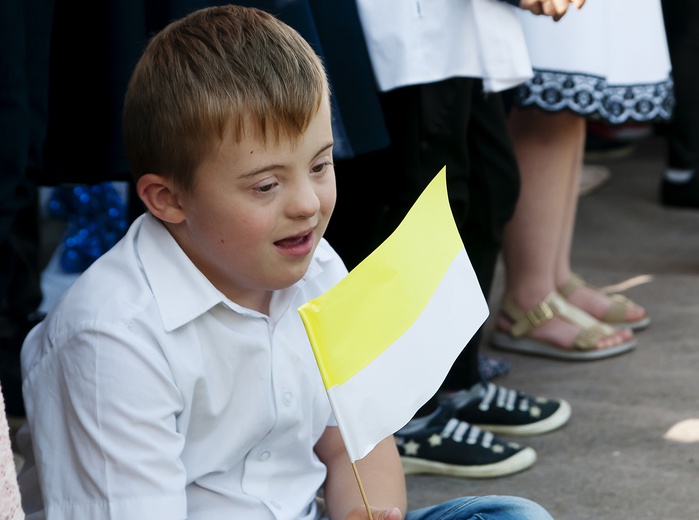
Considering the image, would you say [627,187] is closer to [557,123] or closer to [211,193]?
[557,123]

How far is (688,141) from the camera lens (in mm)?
3439

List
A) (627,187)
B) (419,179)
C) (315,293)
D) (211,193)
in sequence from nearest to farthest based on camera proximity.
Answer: (211,193)
(315,293)
(419,179)
(627,187)

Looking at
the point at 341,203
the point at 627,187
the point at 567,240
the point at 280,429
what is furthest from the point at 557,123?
the point at 627,187

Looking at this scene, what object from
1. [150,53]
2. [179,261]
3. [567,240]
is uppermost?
[150,53]

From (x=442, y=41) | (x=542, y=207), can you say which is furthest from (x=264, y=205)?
(x=542, y=207)

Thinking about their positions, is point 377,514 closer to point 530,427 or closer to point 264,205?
point 264,205

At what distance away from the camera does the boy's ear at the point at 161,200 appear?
44.6 inches

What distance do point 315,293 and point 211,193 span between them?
24 cm

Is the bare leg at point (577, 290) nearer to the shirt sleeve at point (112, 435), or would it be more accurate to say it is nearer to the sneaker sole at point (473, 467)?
the sneaker sole at point (473, 467)

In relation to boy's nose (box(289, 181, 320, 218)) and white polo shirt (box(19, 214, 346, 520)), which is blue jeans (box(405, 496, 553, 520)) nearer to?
white polo shirt (box(19, 214, 346, 520))

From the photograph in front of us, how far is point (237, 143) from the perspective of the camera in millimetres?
1075

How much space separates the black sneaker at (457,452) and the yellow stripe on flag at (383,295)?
76cm

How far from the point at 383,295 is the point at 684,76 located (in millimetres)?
2597

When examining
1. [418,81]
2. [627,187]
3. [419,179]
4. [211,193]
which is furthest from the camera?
[627,187]
